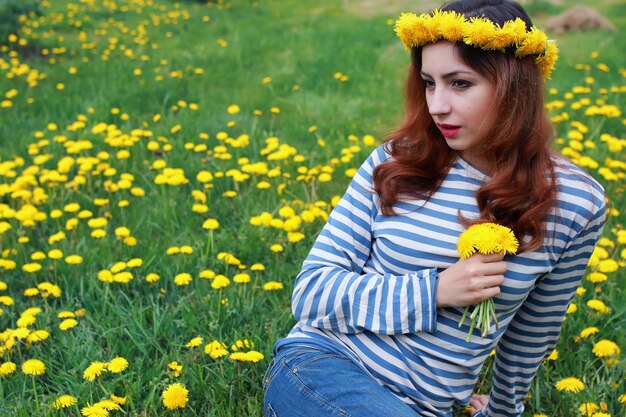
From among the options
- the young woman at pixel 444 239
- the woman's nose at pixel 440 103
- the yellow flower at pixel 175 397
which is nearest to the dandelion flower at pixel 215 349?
the yellow flower at pixel 175 397

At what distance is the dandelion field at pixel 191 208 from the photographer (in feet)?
6.71

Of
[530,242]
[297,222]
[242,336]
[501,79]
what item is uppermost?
[501,79]

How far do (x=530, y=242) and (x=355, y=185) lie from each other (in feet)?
1.47

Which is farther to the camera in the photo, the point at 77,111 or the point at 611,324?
the point at 77,111

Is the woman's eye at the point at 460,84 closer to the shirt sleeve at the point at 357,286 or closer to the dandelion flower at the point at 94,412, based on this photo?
the shirt sleeve at the point at 357,286

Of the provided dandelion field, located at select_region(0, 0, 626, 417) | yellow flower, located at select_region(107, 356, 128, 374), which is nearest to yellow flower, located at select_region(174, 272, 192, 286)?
dandelion field, located at select_region(0, 0, 626, 417)

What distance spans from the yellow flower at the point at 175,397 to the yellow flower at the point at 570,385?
102cm

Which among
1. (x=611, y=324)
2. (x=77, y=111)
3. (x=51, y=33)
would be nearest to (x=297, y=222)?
(x=611, y=324)

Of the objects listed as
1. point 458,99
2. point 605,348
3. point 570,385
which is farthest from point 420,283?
point 605,348

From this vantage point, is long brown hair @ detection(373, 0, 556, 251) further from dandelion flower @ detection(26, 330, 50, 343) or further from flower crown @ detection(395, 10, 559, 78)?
dandelion flower @ detection(26, 330, 50, 343)

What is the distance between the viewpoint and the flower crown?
1509mm

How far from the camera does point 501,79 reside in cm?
156

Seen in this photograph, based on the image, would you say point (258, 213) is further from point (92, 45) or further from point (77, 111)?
point (92, 45)

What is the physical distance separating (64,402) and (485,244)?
1.14 meters
